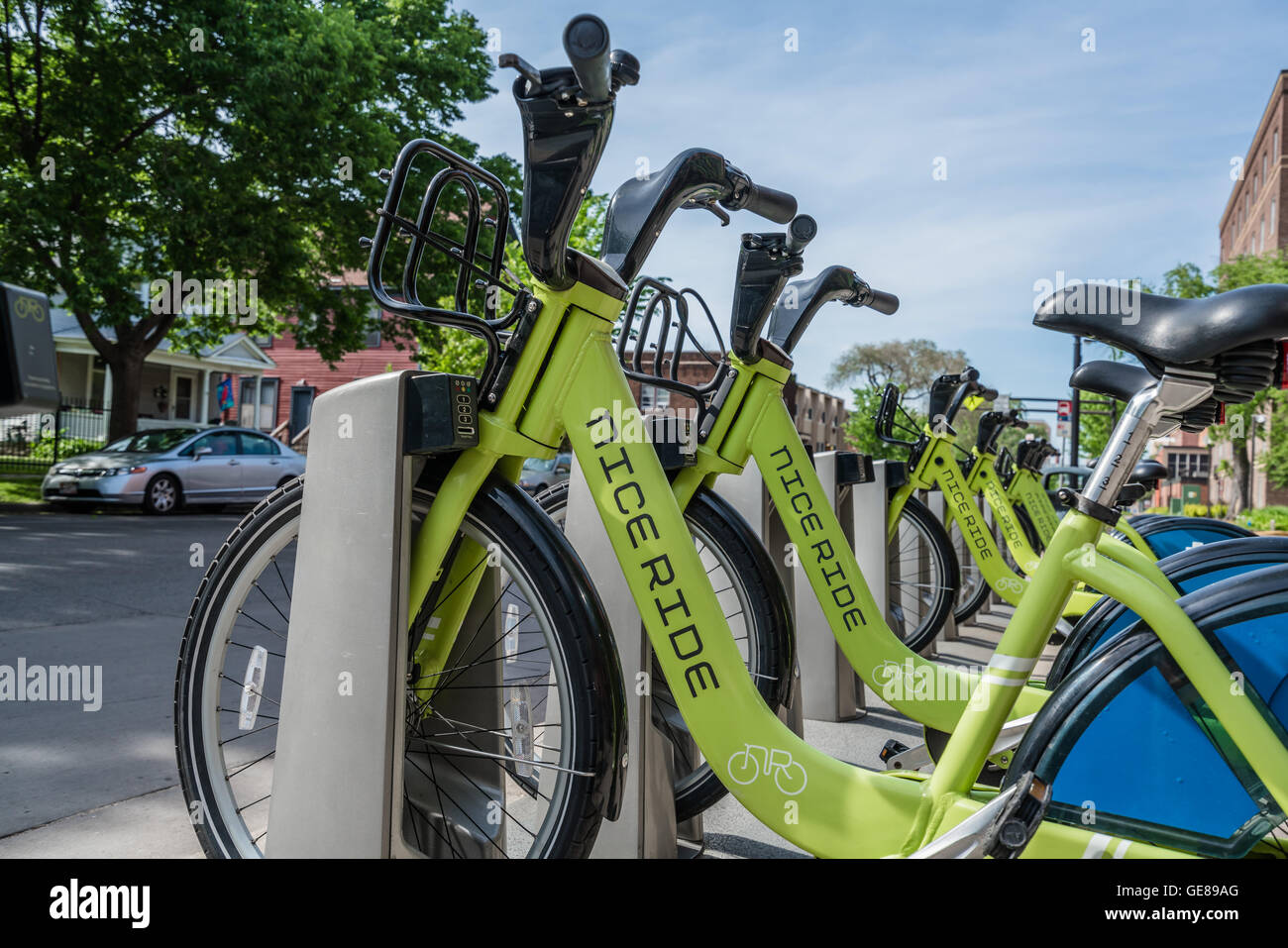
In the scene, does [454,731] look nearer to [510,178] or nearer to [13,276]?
[13,276]

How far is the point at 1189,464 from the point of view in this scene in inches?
2864

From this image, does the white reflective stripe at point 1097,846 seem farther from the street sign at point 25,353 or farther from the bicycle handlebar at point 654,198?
the street sign at point 25,353

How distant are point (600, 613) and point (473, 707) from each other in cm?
61

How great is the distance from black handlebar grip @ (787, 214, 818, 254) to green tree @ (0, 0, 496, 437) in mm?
11222

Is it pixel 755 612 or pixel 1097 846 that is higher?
pixel 755 612

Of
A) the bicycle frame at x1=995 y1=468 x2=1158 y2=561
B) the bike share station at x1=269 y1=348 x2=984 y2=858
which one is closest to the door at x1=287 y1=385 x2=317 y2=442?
the bicycle frame at x1=995 y1=468 x2=1158 y2=561

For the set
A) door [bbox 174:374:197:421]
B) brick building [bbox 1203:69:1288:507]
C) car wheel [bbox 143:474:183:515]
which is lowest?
car wheel [bbox 143:474:183:515]

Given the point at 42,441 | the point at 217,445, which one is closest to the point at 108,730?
the point at 217,445

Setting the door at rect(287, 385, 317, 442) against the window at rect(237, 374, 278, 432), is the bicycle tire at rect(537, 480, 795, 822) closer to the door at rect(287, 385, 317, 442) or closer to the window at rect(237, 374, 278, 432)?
the door at rect(287, 385, 317, 442)

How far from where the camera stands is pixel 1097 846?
1.75 metres

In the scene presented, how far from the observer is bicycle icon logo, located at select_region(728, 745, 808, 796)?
2.05 meters

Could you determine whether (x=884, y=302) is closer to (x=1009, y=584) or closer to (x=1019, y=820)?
(x=1019, y=820)
